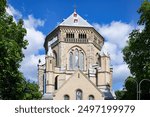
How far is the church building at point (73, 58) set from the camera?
88.9 m

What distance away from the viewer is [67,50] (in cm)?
9700

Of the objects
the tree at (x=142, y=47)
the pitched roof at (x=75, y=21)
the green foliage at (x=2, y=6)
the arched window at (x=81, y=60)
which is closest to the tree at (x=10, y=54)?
the green foliage at (x=2, y=6)

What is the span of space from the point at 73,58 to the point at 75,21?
13259 millimetres

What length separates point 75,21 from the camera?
105 m

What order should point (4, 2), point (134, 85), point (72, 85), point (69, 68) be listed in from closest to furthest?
point (4, 2)
point (134, 85)
point (72, 85)
point (69, 68)

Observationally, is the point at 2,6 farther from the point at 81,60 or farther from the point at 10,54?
the point at 81,60

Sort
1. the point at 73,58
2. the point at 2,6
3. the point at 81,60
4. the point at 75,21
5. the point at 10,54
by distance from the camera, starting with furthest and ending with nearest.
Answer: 1. the point at 75,21
2. the point at 81,60
3. the point at 73,58
4. the point at 2,6
5. the point at 10,54

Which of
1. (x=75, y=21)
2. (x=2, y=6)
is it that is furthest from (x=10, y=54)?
(x=75, y=21)

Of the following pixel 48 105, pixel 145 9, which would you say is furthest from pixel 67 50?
pixel 48 105

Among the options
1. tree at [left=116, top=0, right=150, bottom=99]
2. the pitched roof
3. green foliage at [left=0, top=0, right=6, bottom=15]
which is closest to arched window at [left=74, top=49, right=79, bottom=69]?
the pitched roof

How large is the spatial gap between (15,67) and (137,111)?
922 inches

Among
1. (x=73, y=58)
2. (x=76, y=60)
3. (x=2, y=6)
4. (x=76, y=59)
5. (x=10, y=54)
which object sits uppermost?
(x=73, y=58)

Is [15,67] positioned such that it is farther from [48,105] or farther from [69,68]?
[69,68]

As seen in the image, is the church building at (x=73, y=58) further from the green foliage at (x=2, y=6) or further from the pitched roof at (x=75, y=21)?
the green foliage at (x=2, y=6)
